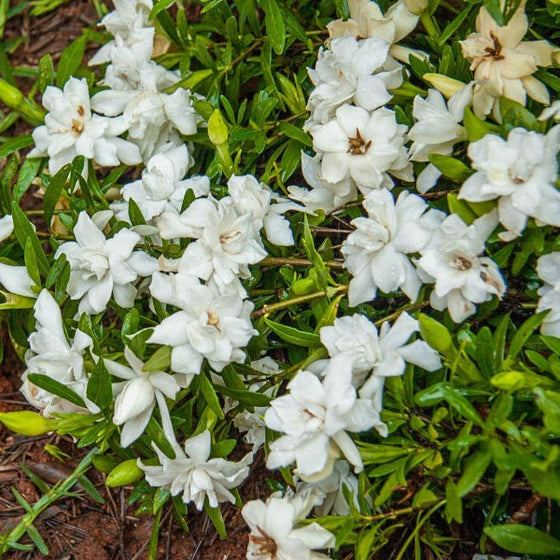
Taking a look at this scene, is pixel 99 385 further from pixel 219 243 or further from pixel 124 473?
pixel 219 243

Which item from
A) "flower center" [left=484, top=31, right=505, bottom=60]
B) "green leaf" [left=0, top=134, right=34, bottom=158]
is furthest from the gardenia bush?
"green leaf" [left=0, top=134, right=34, bottom=158]

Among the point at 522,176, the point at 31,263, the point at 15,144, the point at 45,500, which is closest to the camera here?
the point at 522,176

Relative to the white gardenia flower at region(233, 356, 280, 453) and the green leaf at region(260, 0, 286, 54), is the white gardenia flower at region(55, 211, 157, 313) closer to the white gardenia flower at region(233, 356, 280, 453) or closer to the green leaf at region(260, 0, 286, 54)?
the white gardenia flower at region(233, 356, 280, 453)

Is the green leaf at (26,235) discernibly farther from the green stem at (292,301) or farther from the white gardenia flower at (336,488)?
the white gardenia flower at (336,488)

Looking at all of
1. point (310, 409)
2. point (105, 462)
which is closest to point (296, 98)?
point (310, 409)

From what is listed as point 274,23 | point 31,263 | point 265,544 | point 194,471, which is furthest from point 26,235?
point 265,544

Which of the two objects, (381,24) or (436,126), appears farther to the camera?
(381,24)

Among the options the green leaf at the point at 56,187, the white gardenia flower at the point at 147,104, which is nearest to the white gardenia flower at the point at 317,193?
the white gardenia flower at the point at 147,104
